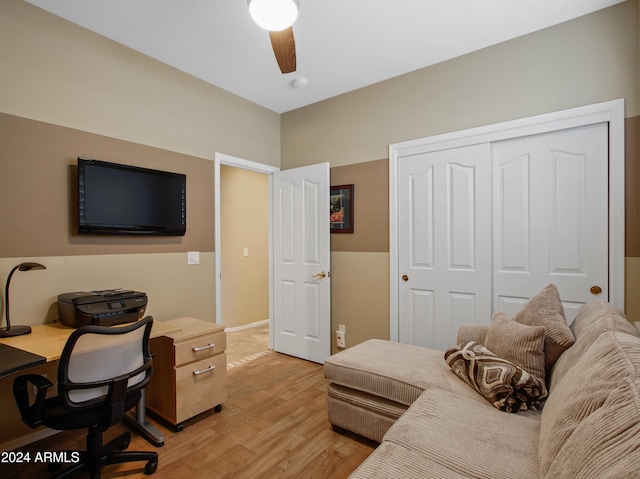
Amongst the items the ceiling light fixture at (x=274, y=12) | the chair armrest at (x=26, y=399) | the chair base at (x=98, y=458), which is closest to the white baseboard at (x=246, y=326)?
the chair base at (x=98, y=458)

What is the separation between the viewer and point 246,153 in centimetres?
355

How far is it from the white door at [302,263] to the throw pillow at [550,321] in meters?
1.94

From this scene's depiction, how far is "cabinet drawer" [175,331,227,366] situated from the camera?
225 cm

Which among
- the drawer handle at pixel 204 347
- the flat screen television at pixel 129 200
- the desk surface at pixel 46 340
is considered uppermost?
the flat screen television at pixel 129 200

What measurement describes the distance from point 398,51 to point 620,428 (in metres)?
2.75

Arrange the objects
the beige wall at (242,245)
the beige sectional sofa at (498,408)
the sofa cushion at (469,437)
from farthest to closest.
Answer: the beige wall at (242,245)
the sofa cushion at (469,437)
the beige sectional sofa at (498,408)

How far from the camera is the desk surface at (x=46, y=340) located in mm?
1637

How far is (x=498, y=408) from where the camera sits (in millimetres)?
1581

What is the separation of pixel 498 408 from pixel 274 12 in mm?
2175

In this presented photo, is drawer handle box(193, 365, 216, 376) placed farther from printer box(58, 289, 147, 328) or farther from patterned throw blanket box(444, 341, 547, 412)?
patterned throw blanket box(444, 341, 547, 412)

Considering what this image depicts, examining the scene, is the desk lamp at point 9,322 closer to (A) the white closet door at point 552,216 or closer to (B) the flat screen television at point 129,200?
(B) the flat screen television at point 129,200

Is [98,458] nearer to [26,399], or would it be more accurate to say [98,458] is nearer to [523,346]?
[26,399]

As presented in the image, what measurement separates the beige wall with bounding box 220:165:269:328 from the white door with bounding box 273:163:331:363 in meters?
1.11

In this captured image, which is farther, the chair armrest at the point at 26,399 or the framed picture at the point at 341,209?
the framed picture at the point at 341,209
